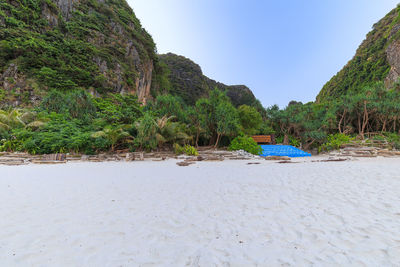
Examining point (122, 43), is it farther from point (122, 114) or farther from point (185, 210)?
point (185, 210)

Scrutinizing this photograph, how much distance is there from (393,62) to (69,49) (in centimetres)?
4410

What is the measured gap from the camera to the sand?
155cm

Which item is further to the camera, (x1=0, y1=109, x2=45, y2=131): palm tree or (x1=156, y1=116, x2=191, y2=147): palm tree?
(x1=0, y1=109, x2=45, y2=131): palm tree

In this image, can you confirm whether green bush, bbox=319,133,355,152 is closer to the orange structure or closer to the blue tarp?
the blue tarp

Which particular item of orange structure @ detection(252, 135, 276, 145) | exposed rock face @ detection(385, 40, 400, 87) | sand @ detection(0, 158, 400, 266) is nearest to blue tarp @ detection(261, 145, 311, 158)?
orange structure @ detection(252, 135, 276, 145)

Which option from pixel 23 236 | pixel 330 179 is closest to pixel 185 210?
pixel 23 236

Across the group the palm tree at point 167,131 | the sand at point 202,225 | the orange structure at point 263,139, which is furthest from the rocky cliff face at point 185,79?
the sand at point 202,225

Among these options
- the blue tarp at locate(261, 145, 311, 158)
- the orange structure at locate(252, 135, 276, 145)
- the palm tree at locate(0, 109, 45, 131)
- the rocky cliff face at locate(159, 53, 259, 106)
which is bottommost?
the blue tarp at locate(261, 145, 311, 158)

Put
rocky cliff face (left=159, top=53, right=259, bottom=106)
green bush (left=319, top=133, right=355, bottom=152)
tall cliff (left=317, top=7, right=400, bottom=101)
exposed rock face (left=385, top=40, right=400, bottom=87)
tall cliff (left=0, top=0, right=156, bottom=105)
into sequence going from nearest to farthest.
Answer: green bush (left=319, top=133, right=355, bottom=152) → tall cliff (left=0, top=0, right=156, bottom=105) → exposed rock face (left=385, top=40, right=400, bottom=87) → tall cliff (left=317, top=7, right=400, bottom=101) → rocky cliff face (left=159, top=53, right=259, bottom=106)

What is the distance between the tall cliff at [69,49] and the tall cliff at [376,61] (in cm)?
3352

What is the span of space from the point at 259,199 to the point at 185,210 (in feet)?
4.97

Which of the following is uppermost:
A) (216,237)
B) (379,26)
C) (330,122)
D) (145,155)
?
(379,26)

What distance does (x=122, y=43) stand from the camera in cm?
2398

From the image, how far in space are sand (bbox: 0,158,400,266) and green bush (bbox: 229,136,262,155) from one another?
679 cm
